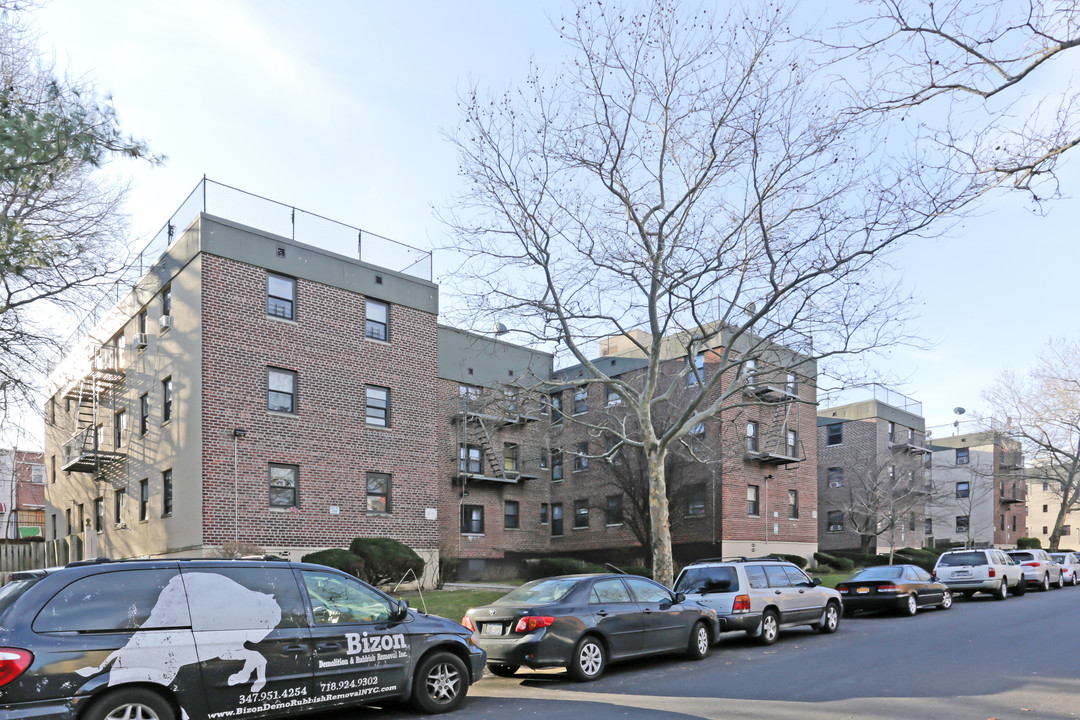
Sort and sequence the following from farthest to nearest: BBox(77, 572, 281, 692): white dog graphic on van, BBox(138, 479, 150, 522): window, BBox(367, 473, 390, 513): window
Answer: BBox(367, 473, 390, 513): window → BBox(138, 479, 150, 522): window → BBox(77, 572, 281, 692): white dog graphic on van

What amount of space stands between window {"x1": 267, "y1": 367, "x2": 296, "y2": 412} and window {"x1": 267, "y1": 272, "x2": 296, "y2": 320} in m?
1.57

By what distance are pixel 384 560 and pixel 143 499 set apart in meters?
8.86

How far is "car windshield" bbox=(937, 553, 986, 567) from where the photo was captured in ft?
82.9

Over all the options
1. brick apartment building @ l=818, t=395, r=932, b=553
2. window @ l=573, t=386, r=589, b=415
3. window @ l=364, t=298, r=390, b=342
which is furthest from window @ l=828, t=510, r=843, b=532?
window @ l=364, t=298, r=390, b=342

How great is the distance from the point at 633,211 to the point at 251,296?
10849 millimetres

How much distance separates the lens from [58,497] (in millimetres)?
36094

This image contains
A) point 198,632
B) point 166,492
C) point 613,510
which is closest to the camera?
point 198,632

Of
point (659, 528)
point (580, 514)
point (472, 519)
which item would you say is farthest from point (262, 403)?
point (580, 514)

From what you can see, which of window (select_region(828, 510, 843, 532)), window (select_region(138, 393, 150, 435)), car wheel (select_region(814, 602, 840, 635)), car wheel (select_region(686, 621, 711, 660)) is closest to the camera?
car wheel (select_region(686, 621, 711, 660))

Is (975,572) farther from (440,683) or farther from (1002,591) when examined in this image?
(440,683)

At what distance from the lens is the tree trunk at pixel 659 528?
19.8 m

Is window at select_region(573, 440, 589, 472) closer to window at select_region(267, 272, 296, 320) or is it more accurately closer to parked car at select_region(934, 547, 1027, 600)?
parked car at select_region(934, 547, 1027, 600)

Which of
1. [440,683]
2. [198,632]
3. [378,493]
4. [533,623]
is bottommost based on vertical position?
[440,683]

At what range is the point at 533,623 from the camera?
10844mm
